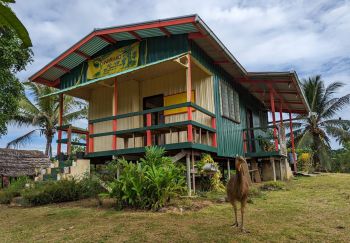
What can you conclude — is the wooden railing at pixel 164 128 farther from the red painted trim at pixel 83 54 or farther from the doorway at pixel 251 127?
the doorway at pixel 251 127

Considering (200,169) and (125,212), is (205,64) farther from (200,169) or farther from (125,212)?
(125,212)

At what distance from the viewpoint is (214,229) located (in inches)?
209

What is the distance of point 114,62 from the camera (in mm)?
11734

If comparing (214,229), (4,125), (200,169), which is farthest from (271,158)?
(4,125)

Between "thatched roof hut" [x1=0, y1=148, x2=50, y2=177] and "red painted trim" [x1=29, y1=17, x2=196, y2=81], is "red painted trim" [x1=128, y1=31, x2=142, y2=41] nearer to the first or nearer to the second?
"red painted trim" [x1=29, y1=17, x2=196, y2=81]

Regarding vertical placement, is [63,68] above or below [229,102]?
above

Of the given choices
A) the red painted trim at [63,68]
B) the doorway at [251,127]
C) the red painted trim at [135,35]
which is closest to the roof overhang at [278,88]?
the doorway at [251,127]

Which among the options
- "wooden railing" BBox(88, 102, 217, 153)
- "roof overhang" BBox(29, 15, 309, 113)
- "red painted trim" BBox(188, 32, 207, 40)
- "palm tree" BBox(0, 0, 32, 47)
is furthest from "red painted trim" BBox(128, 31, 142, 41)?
"palm tree" BBox(0, 0, 32, 47)

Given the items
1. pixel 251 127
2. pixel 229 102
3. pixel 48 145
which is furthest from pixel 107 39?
pixel 48 145

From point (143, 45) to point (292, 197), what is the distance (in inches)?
260

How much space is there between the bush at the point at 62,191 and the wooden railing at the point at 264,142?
632cm

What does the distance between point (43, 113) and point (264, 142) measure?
15657 millimetres

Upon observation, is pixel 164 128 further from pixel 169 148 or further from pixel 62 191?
pixel 62 191

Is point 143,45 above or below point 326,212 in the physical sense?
above
